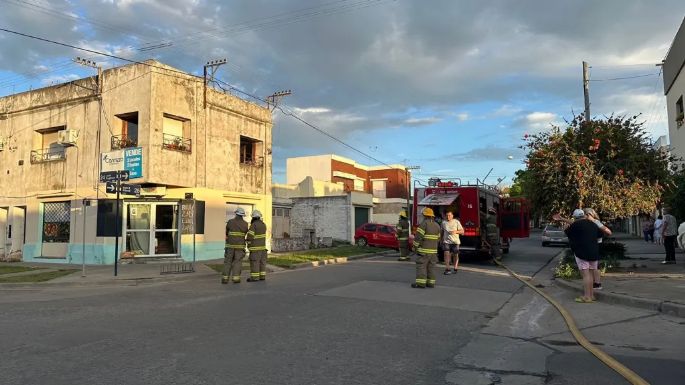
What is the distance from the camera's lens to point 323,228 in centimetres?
3597

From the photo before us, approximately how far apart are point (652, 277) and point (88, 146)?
19064 mm

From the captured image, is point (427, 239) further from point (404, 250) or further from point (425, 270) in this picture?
point (404, 250)

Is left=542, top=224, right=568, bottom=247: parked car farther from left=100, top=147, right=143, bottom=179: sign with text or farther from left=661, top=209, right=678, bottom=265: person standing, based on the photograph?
left=100, top=147, right=143, bottom=179: sign with text

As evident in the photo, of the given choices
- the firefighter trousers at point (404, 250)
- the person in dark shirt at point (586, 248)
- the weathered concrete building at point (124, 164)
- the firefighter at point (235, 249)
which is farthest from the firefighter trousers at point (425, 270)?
the weathered concrete building at point (124, 164)

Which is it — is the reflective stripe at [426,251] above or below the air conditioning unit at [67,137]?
below

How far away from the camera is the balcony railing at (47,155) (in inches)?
845

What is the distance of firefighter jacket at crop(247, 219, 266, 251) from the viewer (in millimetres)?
13555

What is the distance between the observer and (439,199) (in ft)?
60.3

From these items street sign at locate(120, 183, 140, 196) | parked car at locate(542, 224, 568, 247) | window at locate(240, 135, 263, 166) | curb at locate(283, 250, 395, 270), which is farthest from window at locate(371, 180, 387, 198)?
street sign at locate(120, 183, 140, 196)

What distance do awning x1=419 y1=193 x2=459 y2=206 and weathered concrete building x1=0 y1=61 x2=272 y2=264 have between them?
8312 mm

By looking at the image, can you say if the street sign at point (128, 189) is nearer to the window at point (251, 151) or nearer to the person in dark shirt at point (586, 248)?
the window at point (251, 151)

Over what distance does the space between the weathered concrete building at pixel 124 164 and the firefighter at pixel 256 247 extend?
21.3 feet

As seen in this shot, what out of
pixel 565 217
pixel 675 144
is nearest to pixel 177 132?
pixel 565 217

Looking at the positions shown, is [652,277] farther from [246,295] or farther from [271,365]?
[271,365]
